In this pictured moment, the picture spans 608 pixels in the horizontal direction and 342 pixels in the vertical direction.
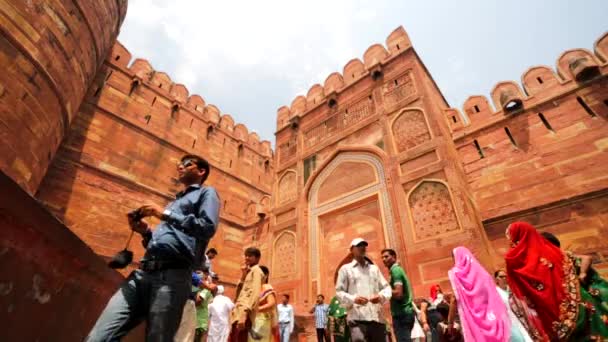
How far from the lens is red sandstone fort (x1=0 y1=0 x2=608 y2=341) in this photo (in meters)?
2.06

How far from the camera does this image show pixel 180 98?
41.8 ft

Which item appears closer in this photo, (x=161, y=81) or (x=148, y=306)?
(x=148, y=306)

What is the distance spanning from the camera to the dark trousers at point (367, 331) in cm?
259

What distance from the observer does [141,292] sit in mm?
1292

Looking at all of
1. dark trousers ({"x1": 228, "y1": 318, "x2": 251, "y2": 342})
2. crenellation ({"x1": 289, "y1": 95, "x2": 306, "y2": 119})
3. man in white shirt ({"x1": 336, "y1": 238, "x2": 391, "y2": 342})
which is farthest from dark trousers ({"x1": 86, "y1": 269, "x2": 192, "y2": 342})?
crenellation ({"x1": 289, "y1": 95, "x2": 306, "y2": 119})

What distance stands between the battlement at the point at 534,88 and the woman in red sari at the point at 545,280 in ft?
18.8

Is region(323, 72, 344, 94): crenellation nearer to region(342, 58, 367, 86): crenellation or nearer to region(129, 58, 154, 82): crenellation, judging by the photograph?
region(342, 58, 367, 86): crenellation

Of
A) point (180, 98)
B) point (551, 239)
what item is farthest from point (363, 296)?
point (180, 98)

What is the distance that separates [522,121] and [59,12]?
35.4 feet

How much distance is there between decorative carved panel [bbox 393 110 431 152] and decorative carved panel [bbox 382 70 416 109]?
52 cm

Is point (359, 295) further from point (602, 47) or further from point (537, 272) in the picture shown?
point (602, 47)

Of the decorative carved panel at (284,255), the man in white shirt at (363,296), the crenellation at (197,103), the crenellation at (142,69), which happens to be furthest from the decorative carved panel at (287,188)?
the crenellation at (142,69)

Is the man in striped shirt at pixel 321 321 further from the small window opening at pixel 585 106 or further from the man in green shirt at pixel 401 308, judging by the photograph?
the small window opening at pixel 585 106

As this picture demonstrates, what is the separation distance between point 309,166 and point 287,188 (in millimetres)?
1203
